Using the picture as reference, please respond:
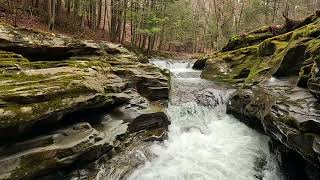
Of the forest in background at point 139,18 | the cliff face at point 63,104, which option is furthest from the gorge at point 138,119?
the forest in background at point 139,18

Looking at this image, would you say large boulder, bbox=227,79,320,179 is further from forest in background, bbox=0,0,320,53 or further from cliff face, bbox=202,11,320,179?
forest in background, bbox=0,0,320,53

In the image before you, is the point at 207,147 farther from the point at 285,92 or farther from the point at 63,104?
the point at 63,104

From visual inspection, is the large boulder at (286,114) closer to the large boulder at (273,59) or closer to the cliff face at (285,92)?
the cliff face at (285,92)

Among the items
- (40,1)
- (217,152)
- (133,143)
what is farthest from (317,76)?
(40,1)

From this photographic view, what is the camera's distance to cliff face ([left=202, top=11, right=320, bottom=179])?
6.57 metres

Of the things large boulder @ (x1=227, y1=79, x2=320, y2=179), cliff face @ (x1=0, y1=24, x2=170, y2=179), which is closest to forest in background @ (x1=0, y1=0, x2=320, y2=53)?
cliff face @ (x1=0, y1=24, x2=170, y2=179)

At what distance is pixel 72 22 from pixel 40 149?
19.3m

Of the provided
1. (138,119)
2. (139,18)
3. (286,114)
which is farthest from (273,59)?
(139,18)

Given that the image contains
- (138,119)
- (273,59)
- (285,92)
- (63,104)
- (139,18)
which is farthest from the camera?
(139,18)

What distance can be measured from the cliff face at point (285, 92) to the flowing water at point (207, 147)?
0.53 m

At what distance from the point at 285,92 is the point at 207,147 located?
290 cm

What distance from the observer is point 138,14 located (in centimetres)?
2652

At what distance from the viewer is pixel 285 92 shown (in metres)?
8.84

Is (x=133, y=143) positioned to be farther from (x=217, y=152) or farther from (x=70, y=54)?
(x=70, y=54)
